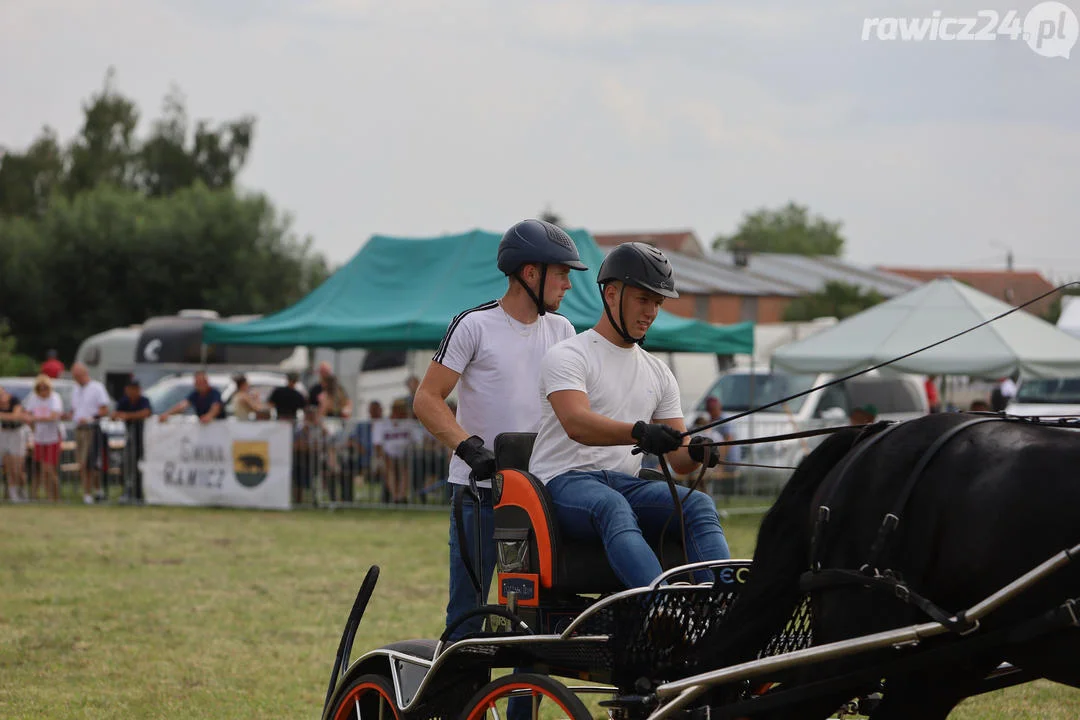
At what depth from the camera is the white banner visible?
18.1 metres

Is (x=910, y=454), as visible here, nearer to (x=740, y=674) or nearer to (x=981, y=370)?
(x=740, y=674)

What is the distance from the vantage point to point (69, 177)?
59.5 meters

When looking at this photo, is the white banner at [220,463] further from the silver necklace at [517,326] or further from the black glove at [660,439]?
the black glove at [660,439]

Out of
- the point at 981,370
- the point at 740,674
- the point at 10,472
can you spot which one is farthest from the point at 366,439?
the point at 740,674

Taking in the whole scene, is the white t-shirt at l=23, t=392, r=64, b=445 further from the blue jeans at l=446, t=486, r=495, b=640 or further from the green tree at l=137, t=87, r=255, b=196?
the green tree at l=137, t=87, r=255, b=196

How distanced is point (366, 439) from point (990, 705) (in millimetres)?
12311

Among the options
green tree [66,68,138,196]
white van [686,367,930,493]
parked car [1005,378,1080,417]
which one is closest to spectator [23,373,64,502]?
white van [686,367,930,493]

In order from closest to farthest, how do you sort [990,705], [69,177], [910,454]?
[910,454] → [990,705] → [69,177]

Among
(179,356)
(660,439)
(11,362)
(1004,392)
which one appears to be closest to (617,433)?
(660,439)

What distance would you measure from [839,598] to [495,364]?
7.08 ft

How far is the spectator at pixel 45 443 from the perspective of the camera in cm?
1939

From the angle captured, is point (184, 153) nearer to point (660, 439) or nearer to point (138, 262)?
point (138, 262)

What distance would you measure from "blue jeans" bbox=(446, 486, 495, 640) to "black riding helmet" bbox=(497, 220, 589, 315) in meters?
0.87

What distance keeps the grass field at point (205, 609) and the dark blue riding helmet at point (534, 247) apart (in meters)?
2.62
